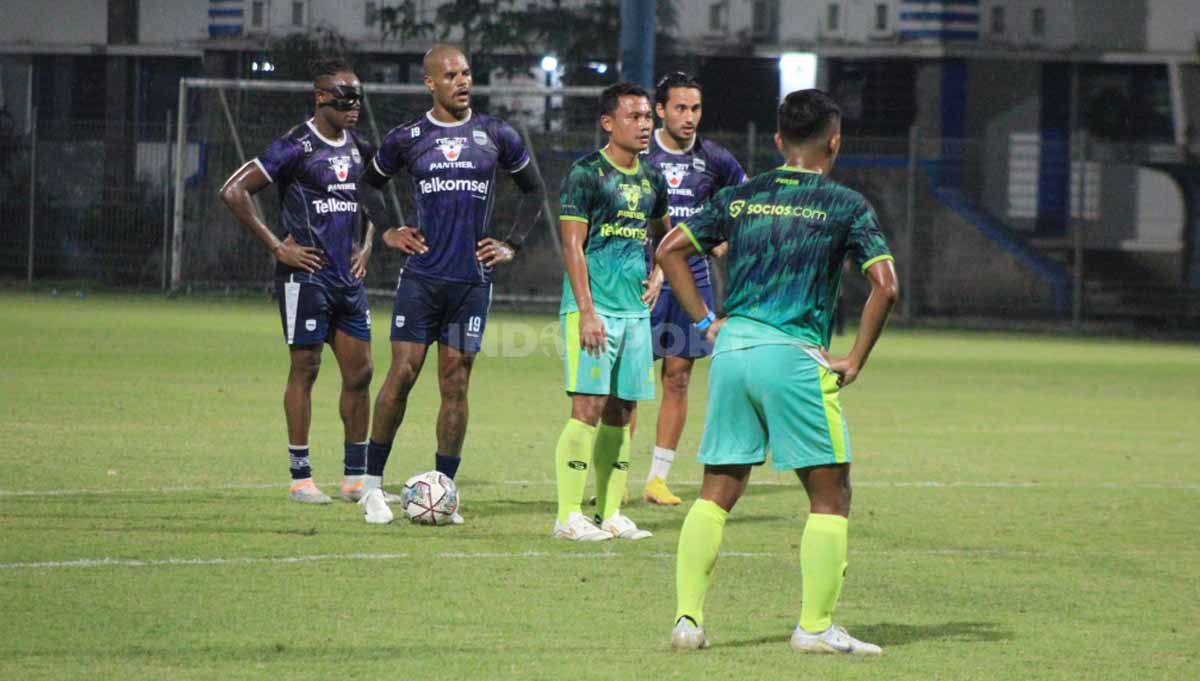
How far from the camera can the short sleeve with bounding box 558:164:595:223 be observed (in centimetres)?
959

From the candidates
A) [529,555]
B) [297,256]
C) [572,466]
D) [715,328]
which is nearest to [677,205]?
[297,256]

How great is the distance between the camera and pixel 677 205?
1133 centimetres

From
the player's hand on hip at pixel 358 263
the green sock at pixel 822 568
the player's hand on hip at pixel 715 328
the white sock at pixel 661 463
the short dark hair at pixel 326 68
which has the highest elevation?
the short dark hair at pixel 326 68

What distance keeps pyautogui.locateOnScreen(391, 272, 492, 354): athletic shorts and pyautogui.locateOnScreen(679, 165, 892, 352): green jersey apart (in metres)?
3.40

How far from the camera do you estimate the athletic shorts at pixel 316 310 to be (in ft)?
34.5

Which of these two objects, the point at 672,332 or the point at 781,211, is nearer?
the point at 781,211

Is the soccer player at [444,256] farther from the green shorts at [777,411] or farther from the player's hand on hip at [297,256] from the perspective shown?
the green shorts at [777,411]

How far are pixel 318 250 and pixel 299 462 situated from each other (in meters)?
1.18

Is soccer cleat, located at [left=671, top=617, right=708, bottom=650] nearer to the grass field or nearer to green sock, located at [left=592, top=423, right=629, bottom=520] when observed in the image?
the grass field

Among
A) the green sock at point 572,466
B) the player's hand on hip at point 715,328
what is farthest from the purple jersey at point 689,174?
the player's hand on hip at point 715,328

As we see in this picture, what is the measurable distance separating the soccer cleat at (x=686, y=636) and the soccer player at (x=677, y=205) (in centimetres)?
431

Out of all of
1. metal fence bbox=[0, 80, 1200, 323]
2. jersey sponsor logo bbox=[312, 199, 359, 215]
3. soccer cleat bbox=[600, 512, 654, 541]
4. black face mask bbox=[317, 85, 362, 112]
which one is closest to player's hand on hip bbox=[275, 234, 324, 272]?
jersey sponsor logo bbox=[312, 199, 359, 215]

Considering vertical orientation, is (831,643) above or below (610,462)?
below

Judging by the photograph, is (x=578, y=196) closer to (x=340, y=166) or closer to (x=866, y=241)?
(x=340, y=166)
